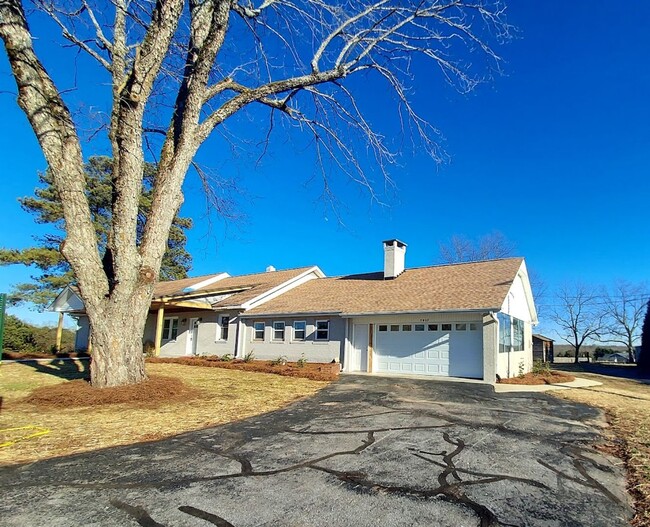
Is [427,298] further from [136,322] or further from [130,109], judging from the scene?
[130,109]

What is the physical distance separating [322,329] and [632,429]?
12.8 m

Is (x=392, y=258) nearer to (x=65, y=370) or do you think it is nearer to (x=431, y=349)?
(x=431, y=349)

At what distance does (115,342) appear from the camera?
8.86 m

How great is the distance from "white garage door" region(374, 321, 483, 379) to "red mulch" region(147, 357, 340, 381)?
2.28 meters

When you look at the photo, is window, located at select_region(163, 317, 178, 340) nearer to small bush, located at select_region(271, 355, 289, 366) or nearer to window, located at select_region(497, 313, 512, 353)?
small bush, located at select_region(271, 355, 289, 366)

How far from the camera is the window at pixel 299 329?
1942 centimetres

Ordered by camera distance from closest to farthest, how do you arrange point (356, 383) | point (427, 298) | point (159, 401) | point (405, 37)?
point (159, 401), point (405, 37), point (356, 383), point (427, 298)

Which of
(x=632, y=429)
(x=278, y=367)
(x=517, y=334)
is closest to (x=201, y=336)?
(x=278, y=367)

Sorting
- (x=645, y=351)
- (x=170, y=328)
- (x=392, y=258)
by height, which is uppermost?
(x=392, y=258)

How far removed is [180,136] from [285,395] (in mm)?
6875

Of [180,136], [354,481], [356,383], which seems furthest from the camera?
[356,383]

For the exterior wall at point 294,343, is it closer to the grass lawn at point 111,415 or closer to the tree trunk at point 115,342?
the grass lawn at point 111,415

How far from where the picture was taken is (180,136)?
962cm

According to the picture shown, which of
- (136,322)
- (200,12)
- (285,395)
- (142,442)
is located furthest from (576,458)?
(200,12)
